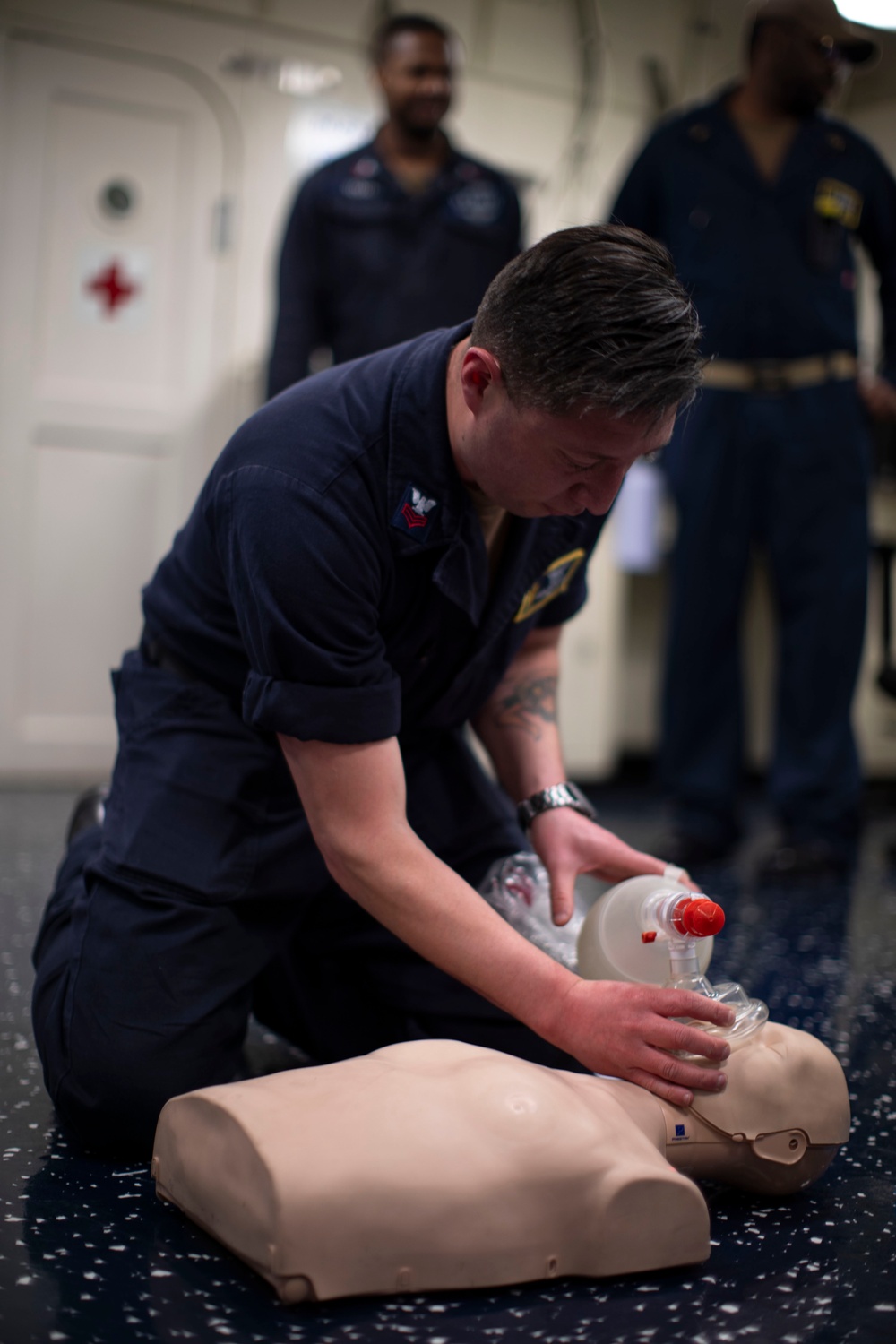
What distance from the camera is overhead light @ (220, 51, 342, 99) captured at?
2.90 metres

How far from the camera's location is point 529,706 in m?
1.19

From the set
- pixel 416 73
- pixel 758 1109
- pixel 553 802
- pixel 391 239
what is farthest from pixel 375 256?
pixel 758 1109

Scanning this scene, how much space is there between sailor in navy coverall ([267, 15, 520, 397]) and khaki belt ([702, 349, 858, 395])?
1.49 ft

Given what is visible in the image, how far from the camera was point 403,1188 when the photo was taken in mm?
686

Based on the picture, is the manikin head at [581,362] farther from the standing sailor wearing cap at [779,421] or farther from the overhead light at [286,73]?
the overhead light at [286,73]

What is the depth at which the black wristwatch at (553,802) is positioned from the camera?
1.10 meters

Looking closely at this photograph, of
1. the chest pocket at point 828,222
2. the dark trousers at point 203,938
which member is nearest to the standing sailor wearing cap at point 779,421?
the chest pocket at point 828,222

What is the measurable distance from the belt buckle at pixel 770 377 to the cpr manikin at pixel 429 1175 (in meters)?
1.65

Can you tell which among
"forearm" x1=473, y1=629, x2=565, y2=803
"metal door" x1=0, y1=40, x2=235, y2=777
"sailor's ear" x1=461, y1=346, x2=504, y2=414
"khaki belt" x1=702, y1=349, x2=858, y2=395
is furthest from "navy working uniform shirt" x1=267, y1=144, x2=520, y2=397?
"sailor's ear" x1=461, y1=346, x2=504, y2=414

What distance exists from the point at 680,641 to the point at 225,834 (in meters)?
1.42

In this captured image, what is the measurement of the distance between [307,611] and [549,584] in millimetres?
294

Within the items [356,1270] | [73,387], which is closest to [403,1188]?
[356,1270]

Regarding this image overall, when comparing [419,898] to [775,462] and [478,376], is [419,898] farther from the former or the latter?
[775,462]

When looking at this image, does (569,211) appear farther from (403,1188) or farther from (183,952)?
(403,1188)
